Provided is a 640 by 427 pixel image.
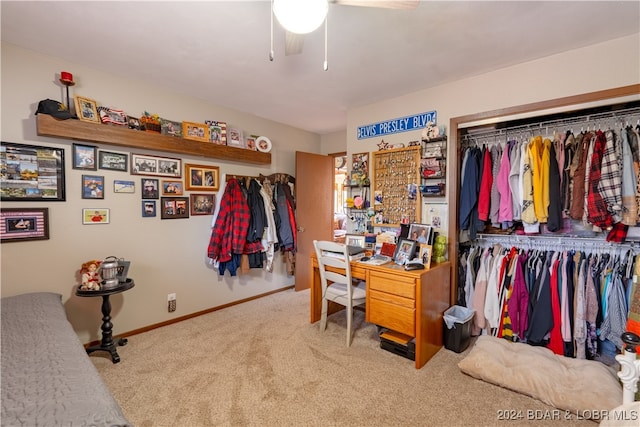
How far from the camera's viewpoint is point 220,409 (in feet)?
5.86

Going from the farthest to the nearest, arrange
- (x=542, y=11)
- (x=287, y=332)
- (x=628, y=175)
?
(x=287, y=332) → (x=628, y=175) → (x=542, y=11)

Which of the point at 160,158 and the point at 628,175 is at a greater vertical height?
the point at 160,158

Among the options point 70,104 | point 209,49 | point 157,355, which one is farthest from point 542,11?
point 157,355

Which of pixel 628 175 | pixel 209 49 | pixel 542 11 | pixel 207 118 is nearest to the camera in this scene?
pixel 542 11

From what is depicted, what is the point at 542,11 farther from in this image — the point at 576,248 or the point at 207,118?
the point at 207,118

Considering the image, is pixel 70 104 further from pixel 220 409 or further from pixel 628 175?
pixel 628 175

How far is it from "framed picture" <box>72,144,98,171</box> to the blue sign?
268cm

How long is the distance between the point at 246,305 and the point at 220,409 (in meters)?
1.88

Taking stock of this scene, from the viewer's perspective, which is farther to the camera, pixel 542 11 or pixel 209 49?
pixel 209 49

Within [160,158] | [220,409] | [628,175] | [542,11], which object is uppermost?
[542,11]

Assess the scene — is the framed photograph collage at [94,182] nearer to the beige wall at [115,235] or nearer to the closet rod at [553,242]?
the beige wall at [115,235]

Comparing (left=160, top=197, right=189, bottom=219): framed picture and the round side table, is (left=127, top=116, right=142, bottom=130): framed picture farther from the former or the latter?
the round side table

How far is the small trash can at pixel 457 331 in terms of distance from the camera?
2.44 meters

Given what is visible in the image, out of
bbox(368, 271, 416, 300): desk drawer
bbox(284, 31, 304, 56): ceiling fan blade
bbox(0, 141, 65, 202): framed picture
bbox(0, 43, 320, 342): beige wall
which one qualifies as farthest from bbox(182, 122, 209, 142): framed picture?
bbox(368, 271, 416, 300): desk drawer
